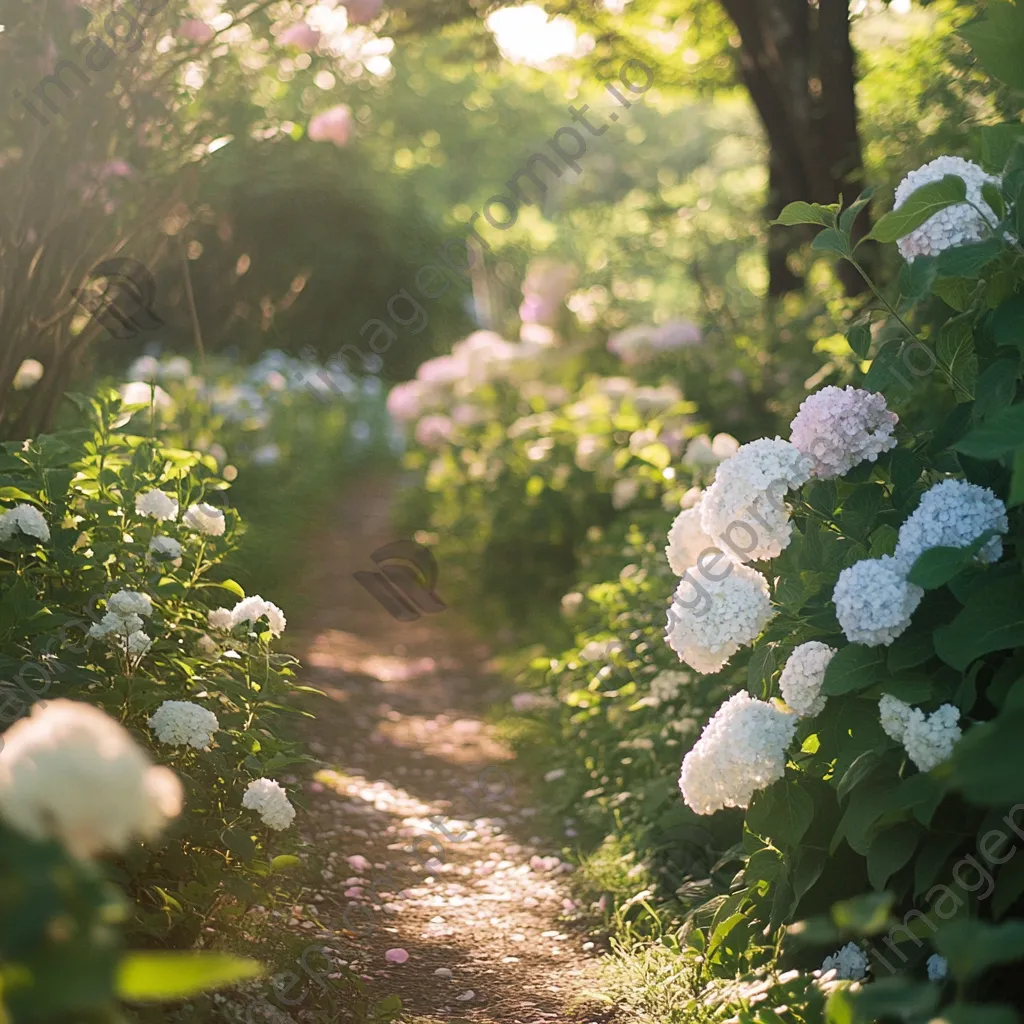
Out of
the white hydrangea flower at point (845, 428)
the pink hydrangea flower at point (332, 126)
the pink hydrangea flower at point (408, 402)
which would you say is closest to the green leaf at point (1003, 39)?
the white hydrangea flower at point (845, 428)

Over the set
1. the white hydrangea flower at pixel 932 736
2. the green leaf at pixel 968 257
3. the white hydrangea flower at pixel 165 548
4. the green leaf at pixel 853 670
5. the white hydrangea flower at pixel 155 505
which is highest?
the white hydrangea flower at pixel 155 505

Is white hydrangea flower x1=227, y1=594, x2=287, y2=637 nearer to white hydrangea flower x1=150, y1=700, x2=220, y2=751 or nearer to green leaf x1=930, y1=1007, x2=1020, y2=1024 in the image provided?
white hydrangea flower x1=150, y1=700, x2=220, y2=751

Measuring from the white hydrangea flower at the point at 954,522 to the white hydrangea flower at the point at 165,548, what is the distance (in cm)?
165

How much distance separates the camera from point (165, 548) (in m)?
2.77

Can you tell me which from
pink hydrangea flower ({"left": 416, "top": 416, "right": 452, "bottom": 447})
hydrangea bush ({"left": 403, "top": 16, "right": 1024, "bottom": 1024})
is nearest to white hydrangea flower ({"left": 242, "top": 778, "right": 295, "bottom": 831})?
hydrangea bush ({"left": 403, "top": 16, "right": 1024, "bottom": 1024})

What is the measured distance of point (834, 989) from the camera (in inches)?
76.9

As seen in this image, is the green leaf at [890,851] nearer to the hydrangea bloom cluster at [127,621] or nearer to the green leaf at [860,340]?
the green leaf at [860,340]

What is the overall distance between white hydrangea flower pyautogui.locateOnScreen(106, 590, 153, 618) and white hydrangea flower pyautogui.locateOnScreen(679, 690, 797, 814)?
118 centimetres

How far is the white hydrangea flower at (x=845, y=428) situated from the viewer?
2355 millimetres

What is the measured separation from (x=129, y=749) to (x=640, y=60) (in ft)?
28.6

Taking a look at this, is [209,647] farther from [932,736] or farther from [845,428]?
[932,736]

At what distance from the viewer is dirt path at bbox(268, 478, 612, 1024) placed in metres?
2.87

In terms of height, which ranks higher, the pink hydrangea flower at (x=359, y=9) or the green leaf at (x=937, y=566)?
the pink hydrangea flower at (x=359, y=9)

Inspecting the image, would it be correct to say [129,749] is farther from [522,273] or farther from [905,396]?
[522,273]
